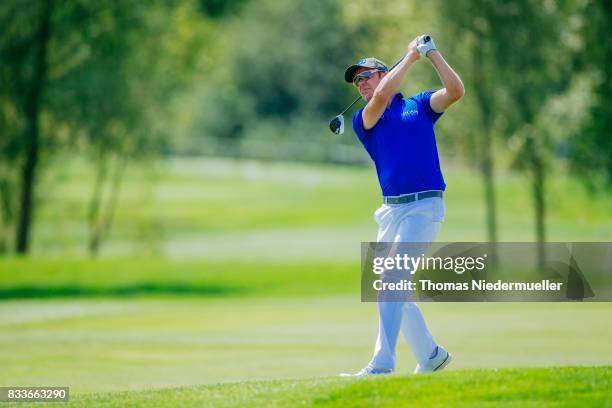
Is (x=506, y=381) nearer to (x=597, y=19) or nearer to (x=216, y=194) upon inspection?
(x=597, y=19)

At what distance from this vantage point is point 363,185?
5406 cm

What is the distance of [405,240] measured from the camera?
7.87m

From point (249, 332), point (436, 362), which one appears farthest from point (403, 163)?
point (249, 332)

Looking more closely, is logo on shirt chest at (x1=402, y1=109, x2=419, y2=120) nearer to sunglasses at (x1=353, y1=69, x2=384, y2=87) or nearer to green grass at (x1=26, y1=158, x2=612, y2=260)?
sunglasses at (x1=353, y1=69, x2=384, y2=87)

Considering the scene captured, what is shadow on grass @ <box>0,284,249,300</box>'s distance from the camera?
2261 centimetres

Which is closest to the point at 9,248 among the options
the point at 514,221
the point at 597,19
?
the point at 597,19

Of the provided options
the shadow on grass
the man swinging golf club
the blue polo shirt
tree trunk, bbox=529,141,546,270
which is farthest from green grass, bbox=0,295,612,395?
tree trunk, bbox=529,141,546,270

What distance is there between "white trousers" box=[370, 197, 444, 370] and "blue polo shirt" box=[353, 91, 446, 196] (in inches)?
5.0

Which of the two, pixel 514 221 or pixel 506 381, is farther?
pixel 514 221

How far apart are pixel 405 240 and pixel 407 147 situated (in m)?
0.61

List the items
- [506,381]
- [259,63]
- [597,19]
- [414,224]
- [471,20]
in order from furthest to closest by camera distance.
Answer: [259,63] < [471,20] < [597,19] < [414,224] < [506,381]

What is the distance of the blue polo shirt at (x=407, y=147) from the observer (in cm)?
787

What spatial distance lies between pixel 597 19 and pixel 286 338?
12875 mm

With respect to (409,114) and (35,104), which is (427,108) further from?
(35,104)
